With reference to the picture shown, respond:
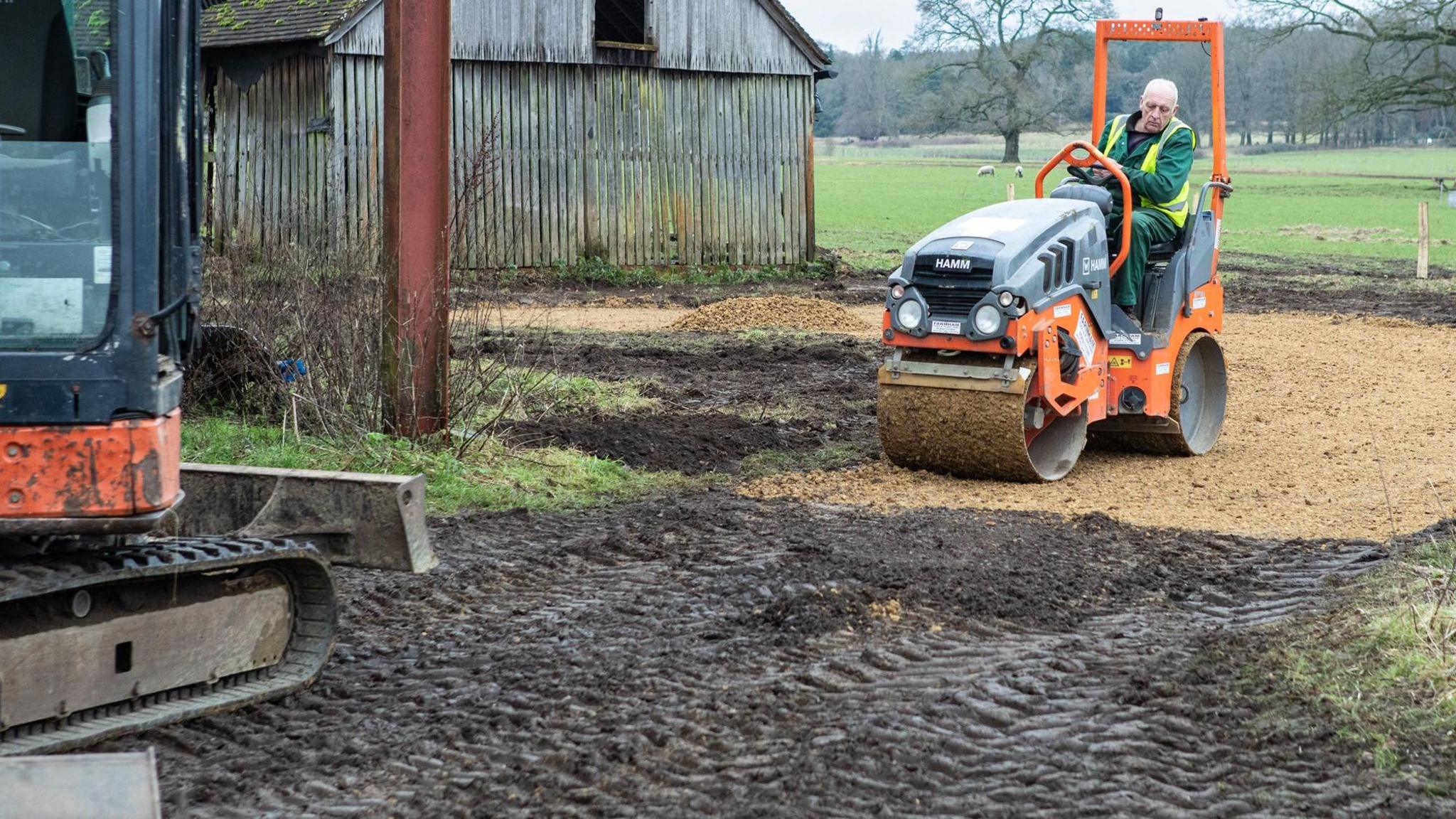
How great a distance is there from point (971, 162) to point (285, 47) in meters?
62.2

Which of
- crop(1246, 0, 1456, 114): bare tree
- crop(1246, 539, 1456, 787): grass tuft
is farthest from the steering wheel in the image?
crop(1246, 0, 1456, 114): bare tree

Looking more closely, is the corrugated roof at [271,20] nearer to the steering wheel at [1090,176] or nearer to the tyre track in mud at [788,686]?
the steering wheel at [1090,176]

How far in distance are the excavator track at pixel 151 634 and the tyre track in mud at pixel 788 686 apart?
0.54ft

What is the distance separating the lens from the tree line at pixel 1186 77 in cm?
4369

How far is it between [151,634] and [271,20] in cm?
1694

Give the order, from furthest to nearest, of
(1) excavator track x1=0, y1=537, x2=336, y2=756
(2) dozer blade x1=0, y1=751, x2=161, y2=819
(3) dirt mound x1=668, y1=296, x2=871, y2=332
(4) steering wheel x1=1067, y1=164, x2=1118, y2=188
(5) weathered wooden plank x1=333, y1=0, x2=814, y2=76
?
1. (5) weathered wooden plank x1=333, y1=0, x2=814, y2=76
2. (3) dirt mound x1=668, y1=296, x2=871, y2=332
3. (4) steering wheel x1=1067, y1=164, x2=1118, y2=188
4. (1) excavator track x1=0, y1=537, x2=336, y2=756
5. (2) dozer blade x1=0, y1=751, x2=161, y2=819

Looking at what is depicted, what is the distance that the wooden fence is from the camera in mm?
19703

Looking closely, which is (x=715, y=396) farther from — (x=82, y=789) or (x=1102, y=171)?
(x=82, y=789)

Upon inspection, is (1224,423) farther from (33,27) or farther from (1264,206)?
(1264,206)

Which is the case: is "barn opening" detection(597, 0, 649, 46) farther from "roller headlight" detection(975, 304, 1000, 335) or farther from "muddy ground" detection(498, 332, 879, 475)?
"roller headlight" detection(975, 304, 1000, 335)

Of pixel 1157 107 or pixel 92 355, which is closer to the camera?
pixel 92 355

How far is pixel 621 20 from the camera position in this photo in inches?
1047

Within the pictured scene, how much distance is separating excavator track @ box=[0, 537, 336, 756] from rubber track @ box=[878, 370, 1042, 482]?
4.20m

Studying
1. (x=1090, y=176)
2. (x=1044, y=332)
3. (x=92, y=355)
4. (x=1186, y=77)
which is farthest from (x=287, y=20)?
(x=1186, y=77)
